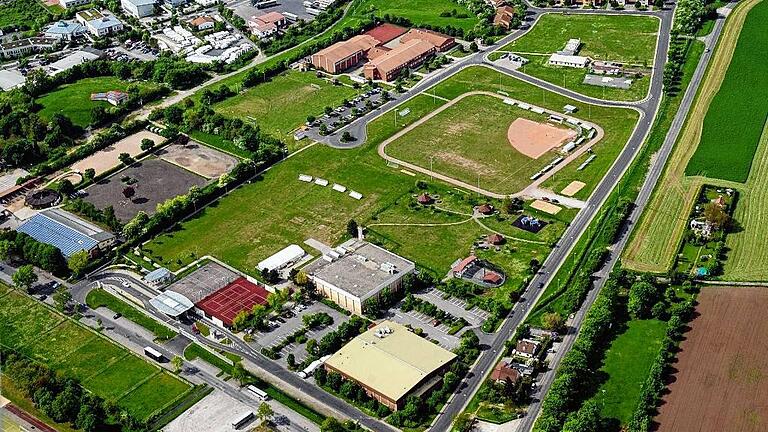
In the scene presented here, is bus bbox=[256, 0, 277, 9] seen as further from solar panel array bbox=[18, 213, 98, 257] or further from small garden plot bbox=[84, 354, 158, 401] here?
small garden plot bbox=[84, 354, 158, 401]

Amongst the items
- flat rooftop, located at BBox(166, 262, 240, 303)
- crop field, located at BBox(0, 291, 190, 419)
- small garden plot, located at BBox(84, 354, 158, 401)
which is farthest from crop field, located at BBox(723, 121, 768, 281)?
small garden plot, located at BBox(84, 354, 158, 401)

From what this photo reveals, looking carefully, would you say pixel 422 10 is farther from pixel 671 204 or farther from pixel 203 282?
pixel 203 282

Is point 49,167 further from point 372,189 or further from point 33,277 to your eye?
point 372,189

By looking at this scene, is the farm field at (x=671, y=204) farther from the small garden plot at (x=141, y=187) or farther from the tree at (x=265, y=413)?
Result: the small garden plot at (x=141, y=187)

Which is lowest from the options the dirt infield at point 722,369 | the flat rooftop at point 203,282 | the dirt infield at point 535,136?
the flat rooftop at point 203,282

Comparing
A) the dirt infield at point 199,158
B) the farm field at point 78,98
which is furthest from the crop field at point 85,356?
the farm field at point 78,98
